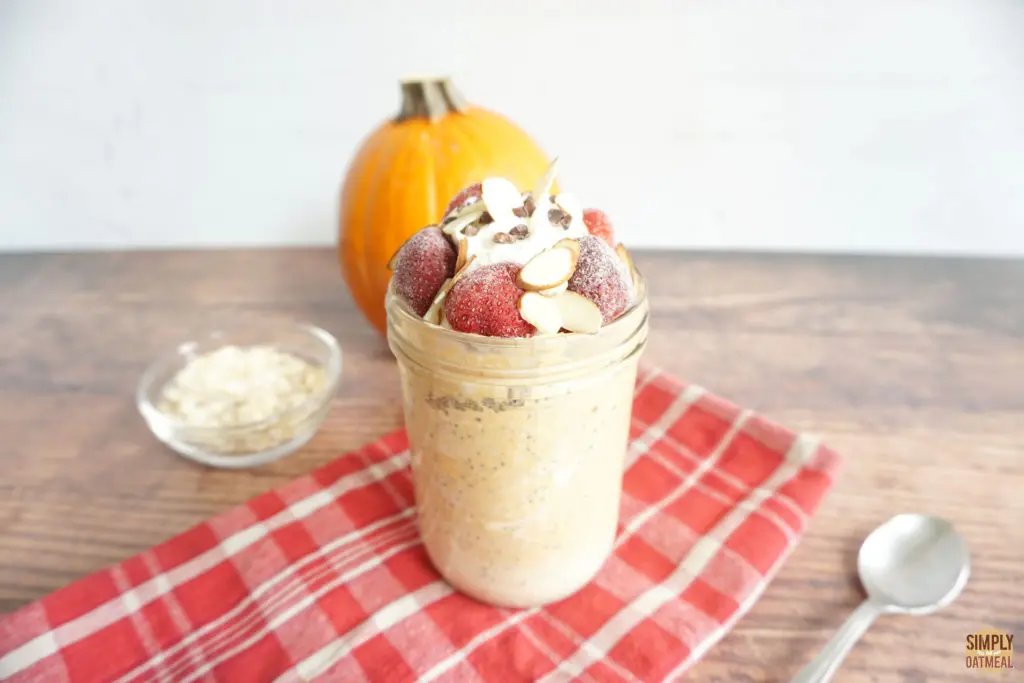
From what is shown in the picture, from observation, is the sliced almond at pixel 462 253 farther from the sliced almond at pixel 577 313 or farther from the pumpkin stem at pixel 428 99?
the pumpkin stem at pixel 428 99

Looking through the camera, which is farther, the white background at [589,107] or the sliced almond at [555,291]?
the white background at [589,107]

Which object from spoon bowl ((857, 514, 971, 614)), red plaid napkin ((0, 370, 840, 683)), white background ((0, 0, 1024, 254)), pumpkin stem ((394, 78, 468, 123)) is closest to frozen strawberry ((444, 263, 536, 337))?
red plaid napkin ((0, 370, 840, 683))

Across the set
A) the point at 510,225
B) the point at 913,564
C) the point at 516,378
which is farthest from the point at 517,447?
the point at 913,564

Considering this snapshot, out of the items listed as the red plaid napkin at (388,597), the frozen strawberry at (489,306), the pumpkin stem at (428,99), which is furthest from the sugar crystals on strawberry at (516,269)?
the pumpkin stem at (428,99)

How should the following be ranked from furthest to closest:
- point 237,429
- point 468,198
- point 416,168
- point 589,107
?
point 589,107 < point 416,168 < point 237,429 < point 468,198

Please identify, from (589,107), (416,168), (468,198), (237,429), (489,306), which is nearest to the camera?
(489,306)

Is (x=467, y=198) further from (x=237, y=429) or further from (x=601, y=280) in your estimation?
(x=237, y=429)

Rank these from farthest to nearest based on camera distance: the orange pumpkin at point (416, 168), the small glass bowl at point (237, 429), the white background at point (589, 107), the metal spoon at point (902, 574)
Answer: the white background at point (589, 107), the orange pumpkin at point (416, 168), the small glass bowl at point (237, 429), the metal spoon at point (902, 574)

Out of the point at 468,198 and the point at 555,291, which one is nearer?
the point at 555,291
